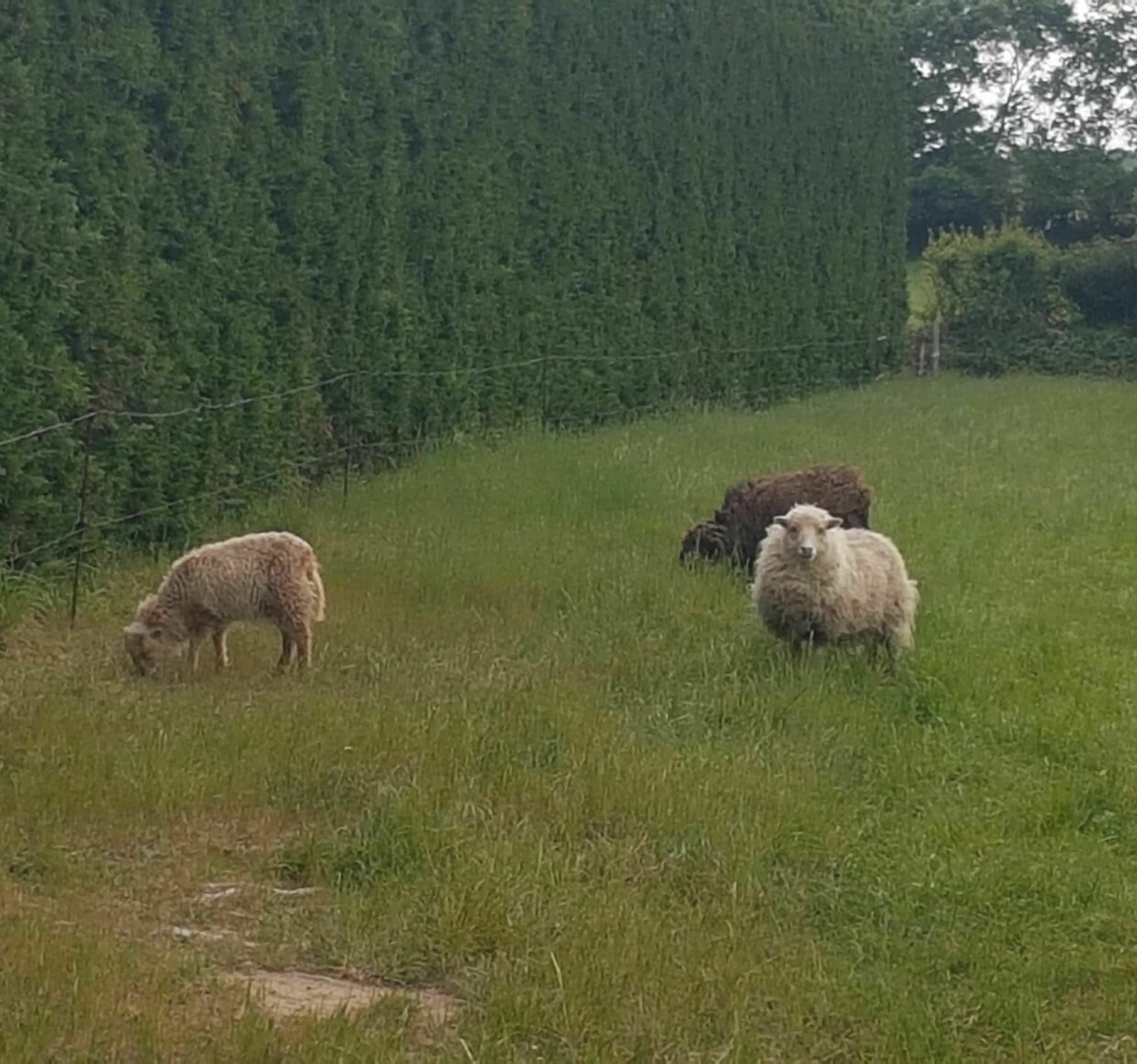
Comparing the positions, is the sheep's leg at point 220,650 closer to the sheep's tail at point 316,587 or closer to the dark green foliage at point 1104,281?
the sheep's tail at point 316,587

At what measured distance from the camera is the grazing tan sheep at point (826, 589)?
29.9 ft

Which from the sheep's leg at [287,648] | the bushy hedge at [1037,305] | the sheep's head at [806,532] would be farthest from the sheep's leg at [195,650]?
the bushy hedge at [1037,305]

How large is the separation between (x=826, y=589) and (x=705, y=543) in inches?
103

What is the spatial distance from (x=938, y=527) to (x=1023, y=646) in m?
3.80

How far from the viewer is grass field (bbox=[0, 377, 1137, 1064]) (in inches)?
191

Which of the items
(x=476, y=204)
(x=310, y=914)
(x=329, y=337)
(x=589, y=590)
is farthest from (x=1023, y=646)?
(x=476, y=204)

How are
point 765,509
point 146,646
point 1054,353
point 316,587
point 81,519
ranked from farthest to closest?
point 1054,353 < point 765,509 < point 81,519 < point 316,587 < point 146,646

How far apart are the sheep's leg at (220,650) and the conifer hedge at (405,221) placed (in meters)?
1.58

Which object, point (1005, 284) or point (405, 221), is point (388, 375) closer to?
point (405, 221)

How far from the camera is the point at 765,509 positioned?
11609 mm

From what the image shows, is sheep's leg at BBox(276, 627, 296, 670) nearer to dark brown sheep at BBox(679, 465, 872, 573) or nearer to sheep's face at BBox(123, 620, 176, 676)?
sheep's face at BBox(123, 620, 176, 676)

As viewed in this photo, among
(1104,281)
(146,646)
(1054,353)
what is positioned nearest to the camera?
(146,646)

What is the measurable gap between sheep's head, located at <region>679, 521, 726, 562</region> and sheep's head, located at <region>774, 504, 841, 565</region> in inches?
88.4

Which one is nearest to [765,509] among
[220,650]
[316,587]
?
[316,587]
